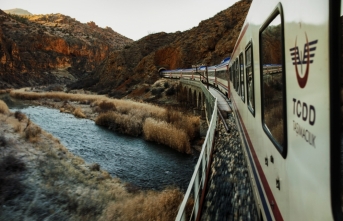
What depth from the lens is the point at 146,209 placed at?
26.3ft

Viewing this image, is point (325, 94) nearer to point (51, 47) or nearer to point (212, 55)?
point (212, 55)

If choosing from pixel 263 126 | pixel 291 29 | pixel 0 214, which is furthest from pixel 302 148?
pixel 0 214

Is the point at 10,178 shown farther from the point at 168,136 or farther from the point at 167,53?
the point at 167,53

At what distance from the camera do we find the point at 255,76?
15.3ft

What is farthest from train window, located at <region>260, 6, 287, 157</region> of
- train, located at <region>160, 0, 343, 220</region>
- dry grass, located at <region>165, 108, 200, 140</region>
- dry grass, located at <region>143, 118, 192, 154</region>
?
dry grass, located at <region>165, 108, 200, 140</region>

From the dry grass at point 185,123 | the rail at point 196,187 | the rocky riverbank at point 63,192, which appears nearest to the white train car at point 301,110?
the rail at point 196,187

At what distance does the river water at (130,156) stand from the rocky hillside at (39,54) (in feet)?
189

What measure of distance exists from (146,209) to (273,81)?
5.90m

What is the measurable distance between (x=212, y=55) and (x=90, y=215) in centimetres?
4770

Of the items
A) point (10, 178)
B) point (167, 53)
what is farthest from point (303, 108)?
point (167, 53)

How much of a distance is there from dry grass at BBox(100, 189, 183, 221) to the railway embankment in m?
1.50

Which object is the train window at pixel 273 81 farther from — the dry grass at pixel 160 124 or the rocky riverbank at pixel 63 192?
the dry grass at pixel 160 124

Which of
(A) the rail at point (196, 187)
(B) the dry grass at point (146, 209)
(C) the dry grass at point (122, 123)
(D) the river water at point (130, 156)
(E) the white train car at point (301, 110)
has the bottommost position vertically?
(D) the river water at point (130, 156)

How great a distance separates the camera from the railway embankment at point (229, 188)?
562 cm
